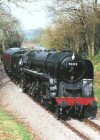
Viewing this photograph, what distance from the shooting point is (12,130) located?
537 inches

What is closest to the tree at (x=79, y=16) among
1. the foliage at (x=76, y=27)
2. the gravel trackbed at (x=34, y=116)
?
the foliage at (x=76, y=27)

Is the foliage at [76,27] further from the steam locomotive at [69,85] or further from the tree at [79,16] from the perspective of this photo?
the steam locomotive at [69,85]

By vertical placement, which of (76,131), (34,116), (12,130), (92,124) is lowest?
(34,116)

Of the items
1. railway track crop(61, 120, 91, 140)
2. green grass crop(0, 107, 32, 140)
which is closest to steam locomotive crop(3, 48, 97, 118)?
railway track crop(61, 120, 91, 140)

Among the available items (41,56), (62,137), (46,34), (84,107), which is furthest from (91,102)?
(46,34)

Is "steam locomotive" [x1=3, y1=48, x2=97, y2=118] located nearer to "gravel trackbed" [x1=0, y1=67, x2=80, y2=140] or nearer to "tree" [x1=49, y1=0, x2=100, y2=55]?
"gravel trackbed" [x1=0, y1=67, x2=80, y2=140]

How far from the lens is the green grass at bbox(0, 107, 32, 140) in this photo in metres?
12.7

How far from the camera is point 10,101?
21.0 meters

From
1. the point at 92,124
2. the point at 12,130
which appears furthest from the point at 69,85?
the point at 12,130

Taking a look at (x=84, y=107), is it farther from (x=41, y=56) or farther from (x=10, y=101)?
(x=10, y=101)

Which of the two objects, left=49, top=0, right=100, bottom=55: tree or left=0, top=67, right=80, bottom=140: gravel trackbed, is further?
left=49, top=0, right=100, bottom=55: tree

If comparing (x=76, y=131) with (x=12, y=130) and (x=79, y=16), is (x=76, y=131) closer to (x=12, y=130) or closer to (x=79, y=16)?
(x=12, y=130)

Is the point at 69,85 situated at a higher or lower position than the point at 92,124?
higher

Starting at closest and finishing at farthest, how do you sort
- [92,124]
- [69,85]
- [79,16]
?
→ [92,124]
[69,85]
[79,16]
